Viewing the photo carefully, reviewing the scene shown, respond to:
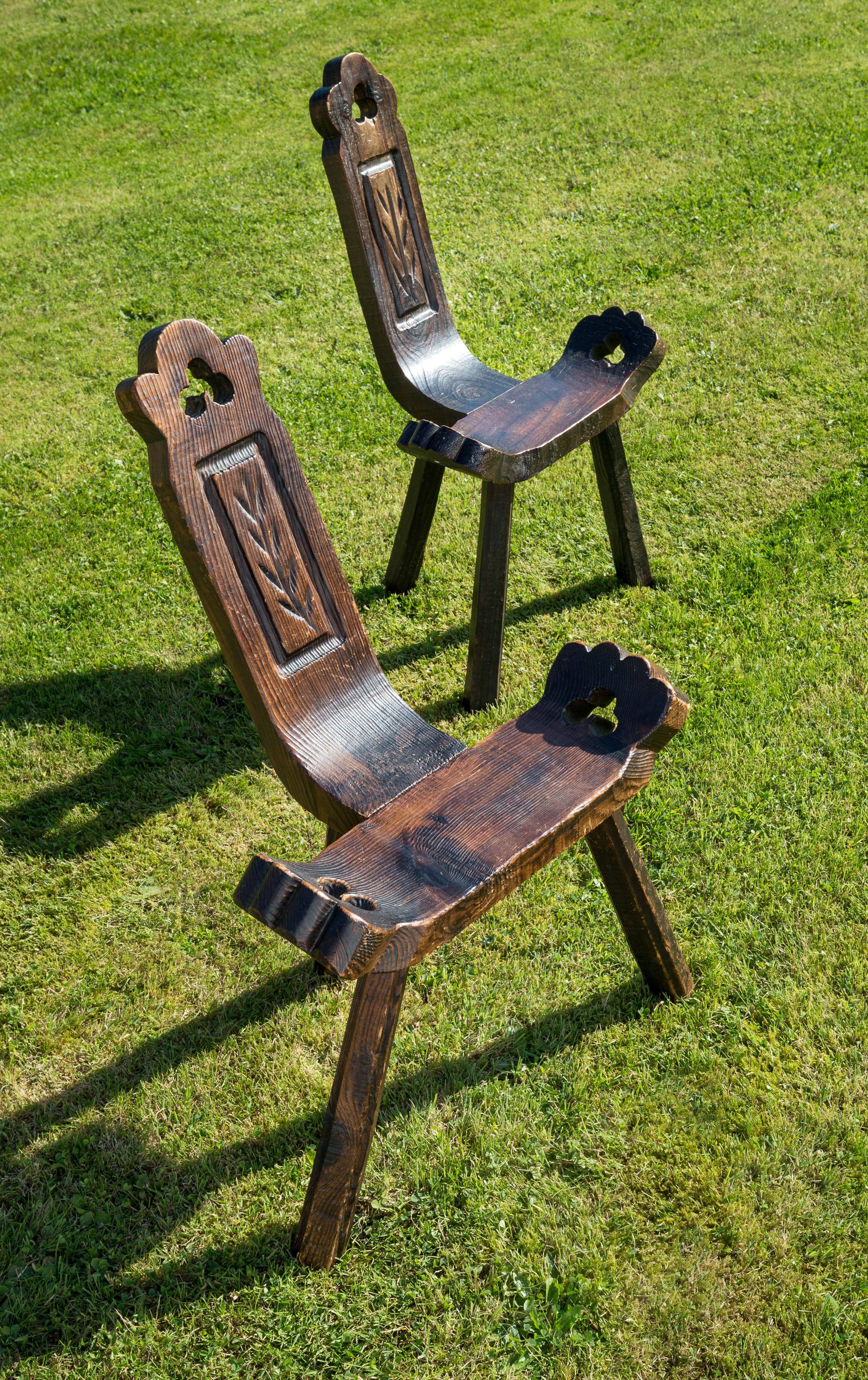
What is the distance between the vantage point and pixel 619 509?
421 centimetres

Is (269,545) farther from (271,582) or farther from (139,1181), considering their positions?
(139,1181)

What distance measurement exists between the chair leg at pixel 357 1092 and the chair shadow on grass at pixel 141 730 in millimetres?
1581

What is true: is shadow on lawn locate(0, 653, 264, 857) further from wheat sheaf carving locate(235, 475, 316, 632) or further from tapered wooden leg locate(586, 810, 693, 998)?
tapered wooden leg locate(586, 810, 693, 998)

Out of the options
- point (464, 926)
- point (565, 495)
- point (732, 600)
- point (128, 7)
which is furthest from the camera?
point (128, 7)

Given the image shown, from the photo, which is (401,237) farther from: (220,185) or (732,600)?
(220,185)

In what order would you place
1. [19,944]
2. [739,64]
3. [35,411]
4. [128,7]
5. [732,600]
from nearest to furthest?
[19,944] → [732,600] → [35,411] → [739,64] → [128,7]

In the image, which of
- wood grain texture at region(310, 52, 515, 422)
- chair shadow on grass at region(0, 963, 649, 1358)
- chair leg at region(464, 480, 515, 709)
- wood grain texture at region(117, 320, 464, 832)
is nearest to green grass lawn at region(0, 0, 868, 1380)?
chair shadow on grass at region(0, 963, 649, 1358)

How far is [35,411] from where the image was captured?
19.2 ft

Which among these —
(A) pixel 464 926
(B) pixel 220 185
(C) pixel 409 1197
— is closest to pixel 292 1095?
(C) pixel 409 1197

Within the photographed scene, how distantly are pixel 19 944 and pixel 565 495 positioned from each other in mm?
3049

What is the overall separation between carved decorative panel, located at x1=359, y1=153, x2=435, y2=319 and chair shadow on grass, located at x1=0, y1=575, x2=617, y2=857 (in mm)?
1287

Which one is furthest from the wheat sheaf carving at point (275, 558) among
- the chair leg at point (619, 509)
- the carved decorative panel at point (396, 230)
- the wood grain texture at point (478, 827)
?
the carved decorative panel at point (396, 230)

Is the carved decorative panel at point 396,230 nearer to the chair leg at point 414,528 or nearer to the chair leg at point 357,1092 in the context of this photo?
the chair leg at point 414,528

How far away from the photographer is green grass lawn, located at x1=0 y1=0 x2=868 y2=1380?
236 centimetres
